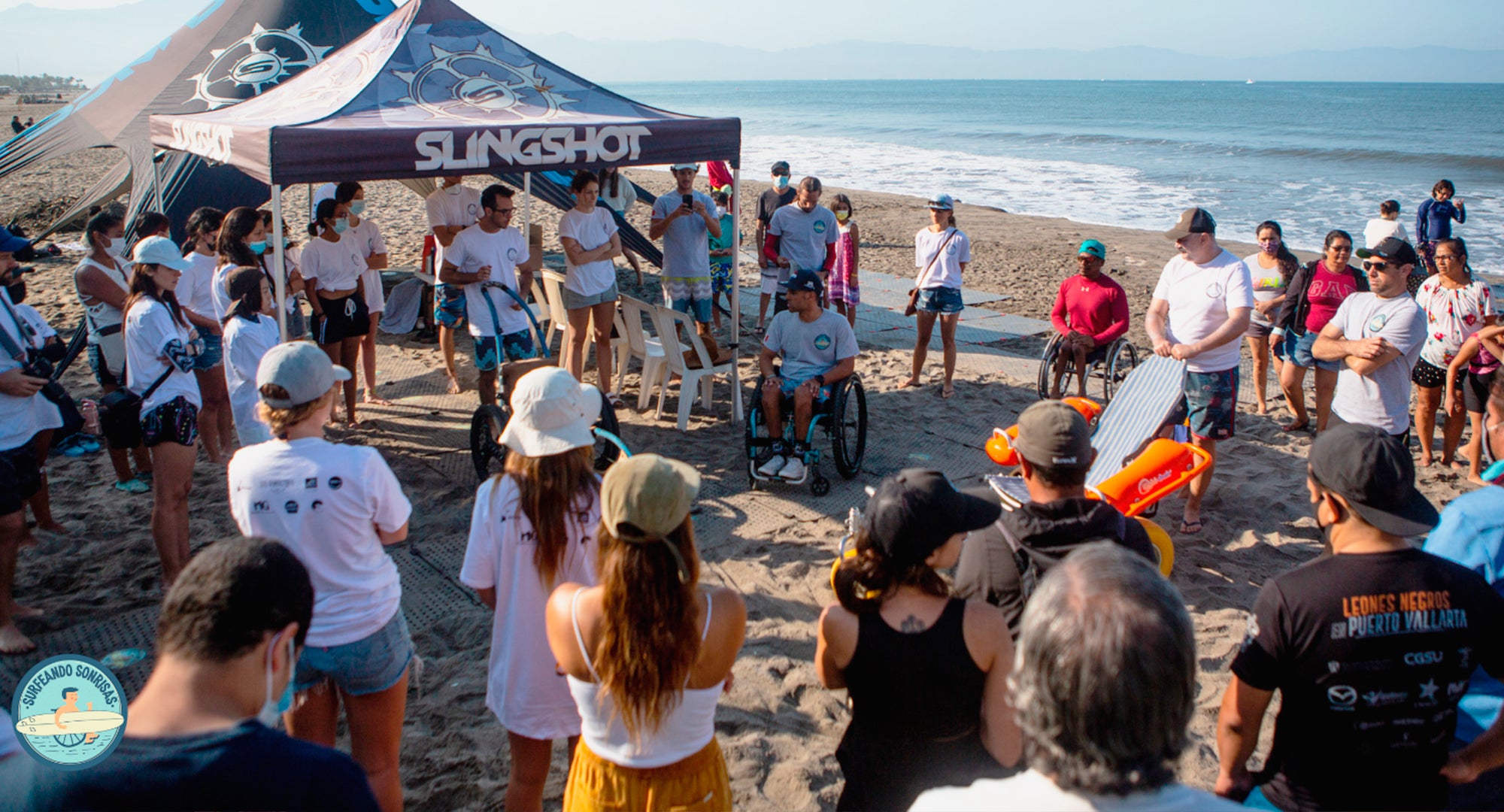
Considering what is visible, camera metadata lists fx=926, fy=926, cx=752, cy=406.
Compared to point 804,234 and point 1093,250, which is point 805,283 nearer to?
point 1093,250

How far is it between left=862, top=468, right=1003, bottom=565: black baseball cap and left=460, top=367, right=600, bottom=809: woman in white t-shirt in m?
0.82

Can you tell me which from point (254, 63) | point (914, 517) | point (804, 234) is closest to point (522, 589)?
point (914, 517)

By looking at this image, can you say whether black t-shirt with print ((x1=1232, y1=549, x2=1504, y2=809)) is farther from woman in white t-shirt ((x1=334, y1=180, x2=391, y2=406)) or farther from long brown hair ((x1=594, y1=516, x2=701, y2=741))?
woman in white t-shirt ((x1=334, y1=180, x2=391, y2=406))

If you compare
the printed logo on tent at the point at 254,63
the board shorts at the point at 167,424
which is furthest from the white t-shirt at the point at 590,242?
the printed logo on tent at the point at 254,63

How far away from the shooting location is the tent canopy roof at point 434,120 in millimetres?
5211

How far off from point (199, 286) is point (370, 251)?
125 cm

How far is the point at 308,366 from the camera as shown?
2537mm

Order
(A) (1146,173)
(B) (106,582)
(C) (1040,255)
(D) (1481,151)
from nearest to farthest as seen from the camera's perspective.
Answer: (B) (106,582) < (C) (1040,255) < (A) (1146,173) < (D) (1481,151)

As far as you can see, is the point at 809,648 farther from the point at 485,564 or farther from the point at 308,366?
the point at 308,366

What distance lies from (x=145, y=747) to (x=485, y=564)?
113 cm

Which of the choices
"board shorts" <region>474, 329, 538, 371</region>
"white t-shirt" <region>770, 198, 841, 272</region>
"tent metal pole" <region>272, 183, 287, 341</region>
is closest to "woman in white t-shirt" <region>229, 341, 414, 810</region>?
"tent metal pole" <region>272, 183, 287, 341</region>

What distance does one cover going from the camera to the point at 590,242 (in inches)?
267

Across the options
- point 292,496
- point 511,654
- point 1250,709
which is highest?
point 292,496

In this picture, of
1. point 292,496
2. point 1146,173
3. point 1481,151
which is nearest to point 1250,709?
point 292,496
